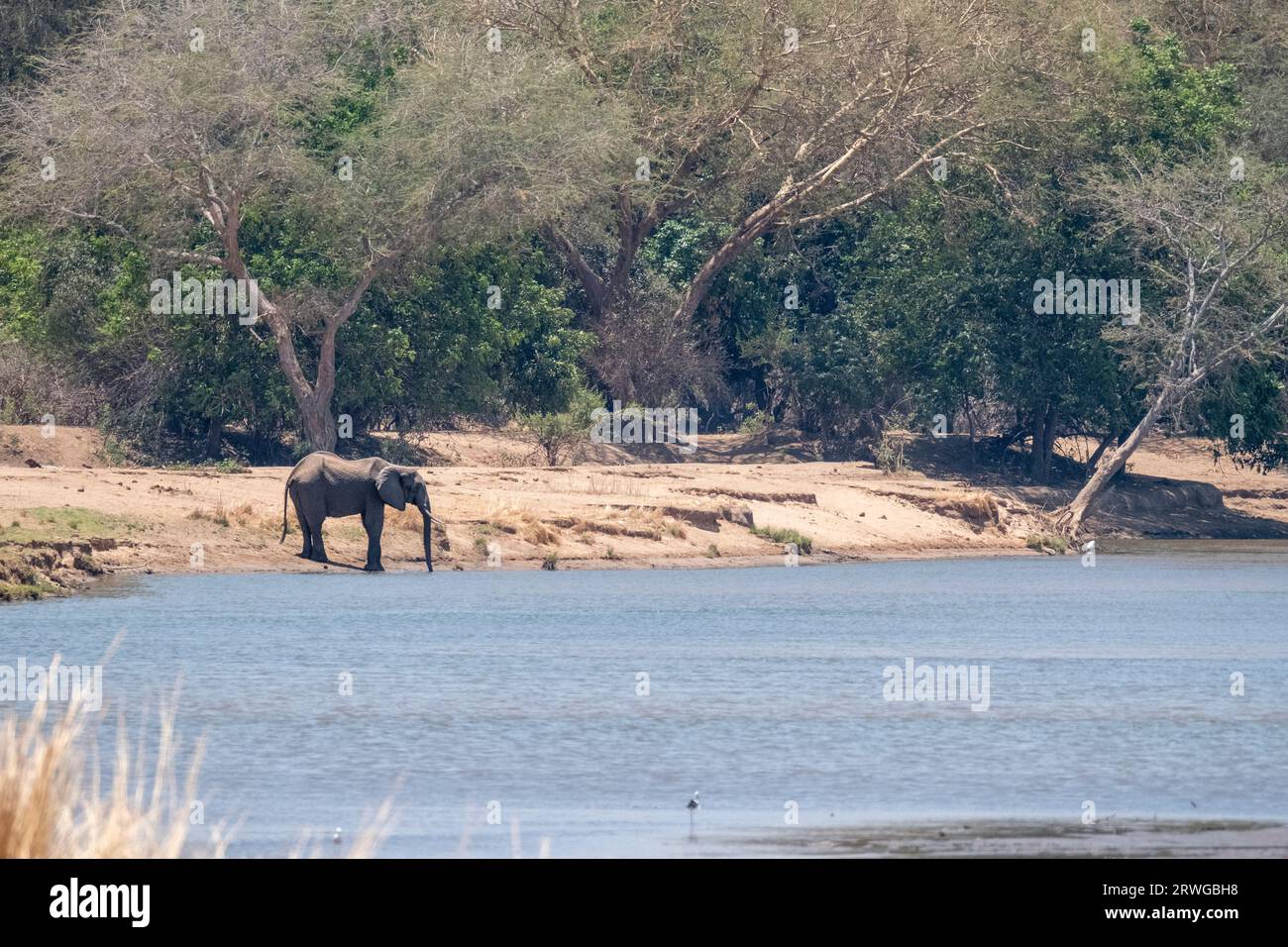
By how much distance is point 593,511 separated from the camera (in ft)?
122

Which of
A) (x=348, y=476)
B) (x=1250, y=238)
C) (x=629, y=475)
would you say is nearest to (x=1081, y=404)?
(x=1250, y=238)

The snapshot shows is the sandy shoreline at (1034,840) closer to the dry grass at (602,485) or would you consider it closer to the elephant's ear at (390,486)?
the elephant's ear at (390,486)

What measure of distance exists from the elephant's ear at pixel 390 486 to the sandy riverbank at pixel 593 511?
4.84ft

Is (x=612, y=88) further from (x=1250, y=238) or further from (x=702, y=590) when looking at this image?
(x=702, y=590)

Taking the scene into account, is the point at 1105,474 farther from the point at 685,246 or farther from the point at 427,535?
the point at 427,535

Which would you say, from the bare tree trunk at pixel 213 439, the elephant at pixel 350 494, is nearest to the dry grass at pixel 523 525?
the elephant at pixel 350 494

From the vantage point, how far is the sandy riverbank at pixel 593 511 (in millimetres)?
32125

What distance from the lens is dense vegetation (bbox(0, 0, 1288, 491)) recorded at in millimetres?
42031

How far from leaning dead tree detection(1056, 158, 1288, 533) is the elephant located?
1696 cm

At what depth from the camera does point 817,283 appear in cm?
5341

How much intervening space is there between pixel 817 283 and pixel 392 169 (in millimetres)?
14704

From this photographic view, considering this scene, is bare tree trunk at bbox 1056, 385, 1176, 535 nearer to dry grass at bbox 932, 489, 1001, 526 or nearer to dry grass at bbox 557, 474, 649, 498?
dry grass at bbox 932, 489, 1001, 526

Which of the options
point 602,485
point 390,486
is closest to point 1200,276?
point 602,485
